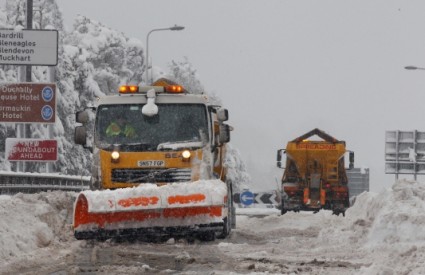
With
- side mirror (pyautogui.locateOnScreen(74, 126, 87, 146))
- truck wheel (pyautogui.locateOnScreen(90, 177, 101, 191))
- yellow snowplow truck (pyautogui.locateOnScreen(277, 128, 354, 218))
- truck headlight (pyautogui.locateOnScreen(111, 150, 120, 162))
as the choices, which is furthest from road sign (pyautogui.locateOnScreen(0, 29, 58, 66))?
yellow snowplow truck (pyautogui.locateOnScreen(277, 128, 354, 218))

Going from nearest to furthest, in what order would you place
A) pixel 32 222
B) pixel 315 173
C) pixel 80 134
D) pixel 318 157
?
1. pixel 32 222
2. pixel 80 134
3. pixel 318 157
4. pixel 315 173

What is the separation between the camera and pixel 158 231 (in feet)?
46.6

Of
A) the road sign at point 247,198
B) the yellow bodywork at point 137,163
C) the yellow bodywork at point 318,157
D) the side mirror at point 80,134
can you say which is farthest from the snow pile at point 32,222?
the road sign at point 247,198

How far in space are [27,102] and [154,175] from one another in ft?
28.5

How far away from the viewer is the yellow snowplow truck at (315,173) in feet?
96.0

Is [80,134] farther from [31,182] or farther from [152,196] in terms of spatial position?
[31,182]

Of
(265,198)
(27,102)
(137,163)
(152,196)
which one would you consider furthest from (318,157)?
(152,196)

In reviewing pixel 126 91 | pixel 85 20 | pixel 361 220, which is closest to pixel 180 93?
pixel 126 91

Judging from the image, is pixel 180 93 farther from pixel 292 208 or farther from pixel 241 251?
pixel 292 208

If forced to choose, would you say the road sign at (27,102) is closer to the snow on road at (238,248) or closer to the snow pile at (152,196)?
the snow on road at (238,248)

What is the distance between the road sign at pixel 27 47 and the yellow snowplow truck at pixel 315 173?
917cm

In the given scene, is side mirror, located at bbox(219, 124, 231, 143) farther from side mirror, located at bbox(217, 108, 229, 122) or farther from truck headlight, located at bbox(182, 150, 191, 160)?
truck headlight, located at bbox(182, 150, 191, 160)

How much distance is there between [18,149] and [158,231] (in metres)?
10.1

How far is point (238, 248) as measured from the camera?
1330 centimetres
